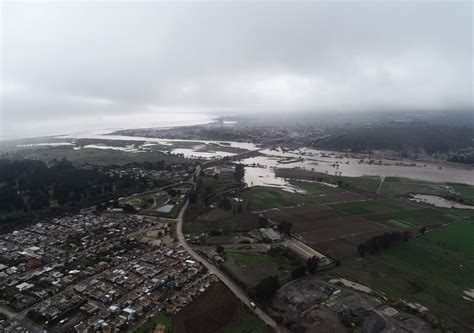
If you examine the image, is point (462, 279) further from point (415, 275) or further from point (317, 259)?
point (317, 259)

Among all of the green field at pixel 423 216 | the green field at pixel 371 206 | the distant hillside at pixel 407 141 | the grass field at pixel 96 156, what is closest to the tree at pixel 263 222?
the green field at pixel 371 206

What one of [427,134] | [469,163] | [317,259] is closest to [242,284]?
[317,259]

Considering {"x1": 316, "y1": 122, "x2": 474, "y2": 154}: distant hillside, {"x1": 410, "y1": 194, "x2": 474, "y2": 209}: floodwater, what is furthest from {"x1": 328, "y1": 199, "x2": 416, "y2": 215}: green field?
{"x1": 316, "y1": 122, "x2": 474, "y2": 154}: distant hillside

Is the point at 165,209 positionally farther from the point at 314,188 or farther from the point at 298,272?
the point at 314,188

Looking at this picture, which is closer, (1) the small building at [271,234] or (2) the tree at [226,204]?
(1) the small building at [271,234]

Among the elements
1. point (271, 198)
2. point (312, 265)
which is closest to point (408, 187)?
point (271, 198)

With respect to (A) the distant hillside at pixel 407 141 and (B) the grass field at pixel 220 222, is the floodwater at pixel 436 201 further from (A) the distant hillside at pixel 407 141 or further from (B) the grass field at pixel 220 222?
(A) the distant hillside at pixel 407 141
